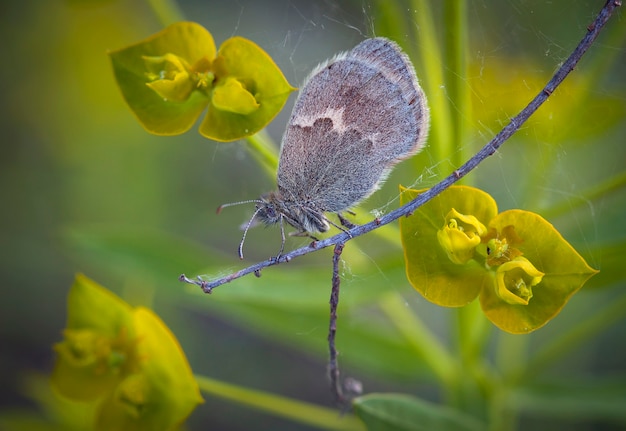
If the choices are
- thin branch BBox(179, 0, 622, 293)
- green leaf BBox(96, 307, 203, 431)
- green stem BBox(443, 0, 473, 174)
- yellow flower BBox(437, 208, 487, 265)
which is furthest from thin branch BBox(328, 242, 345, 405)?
green stem BBox(443, 0, 473, 174)

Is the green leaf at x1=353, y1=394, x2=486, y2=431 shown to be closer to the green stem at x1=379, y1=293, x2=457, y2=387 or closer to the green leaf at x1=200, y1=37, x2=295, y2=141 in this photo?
the green stem at x1=379, y1=293, x2=457, y2=387

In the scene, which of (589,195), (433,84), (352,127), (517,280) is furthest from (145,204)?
(517,280)

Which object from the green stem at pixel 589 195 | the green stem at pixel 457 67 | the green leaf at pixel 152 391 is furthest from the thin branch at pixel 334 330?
the green stem at pixel 589 195

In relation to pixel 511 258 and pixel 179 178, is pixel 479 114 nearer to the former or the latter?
pixel 511 258

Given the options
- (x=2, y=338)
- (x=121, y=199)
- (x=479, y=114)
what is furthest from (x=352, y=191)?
(x=2, y=338)

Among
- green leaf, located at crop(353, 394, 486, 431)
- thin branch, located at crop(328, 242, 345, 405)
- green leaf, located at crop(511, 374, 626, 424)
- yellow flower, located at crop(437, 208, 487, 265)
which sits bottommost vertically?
green leaf, located at crop(511, 374, 626, 424)

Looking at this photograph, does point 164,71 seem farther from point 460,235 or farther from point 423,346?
point 423,346
